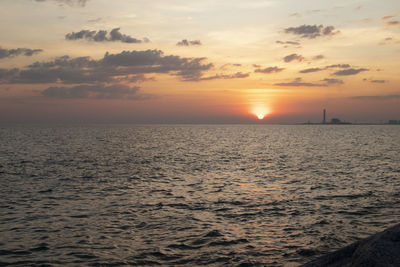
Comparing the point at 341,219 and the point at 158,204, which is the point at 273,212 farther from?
the point at 158,204

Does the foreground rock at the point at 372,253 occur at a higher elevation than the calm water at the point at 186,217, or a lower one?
higher

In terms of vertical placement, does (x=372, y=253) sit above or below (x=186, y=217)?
above

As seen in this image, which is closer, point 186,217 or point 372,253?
point 372,253

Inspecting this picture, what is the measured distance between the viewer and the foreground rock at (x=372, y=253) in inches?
239

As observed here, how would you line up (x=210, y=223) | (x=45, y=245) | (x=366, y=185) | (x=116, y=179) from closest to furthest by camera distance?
(x=45, y=245) → (x=210, y=223) → (x=366, y=185) → (x=116, y=179)

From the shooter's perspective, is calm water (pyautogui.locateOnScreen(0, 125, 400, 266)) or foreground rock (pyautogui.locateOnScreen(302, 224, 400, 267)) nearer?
foreground rock (pyautogui.locateOnScreen(302, 224, 400, 267))

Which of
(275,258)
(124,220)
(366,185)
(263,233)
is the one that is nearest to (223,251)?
(275,258)

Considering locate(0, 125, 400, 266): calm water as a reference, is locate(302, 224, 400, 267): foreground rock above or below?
above

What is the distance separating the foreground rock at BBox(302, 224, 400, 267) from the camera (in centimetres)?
607

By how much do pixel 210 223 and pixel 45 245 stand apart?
25.7 ft

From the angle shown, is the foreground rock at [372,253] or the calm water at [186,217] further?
the calm water at [186,217]

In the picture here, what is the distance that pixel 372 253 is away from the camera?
6.22 meters

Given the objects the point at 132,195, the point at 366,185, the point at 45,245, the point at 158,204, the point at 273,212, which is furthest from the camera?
the point at 366,185

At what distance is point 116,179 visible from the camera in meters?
32.2
